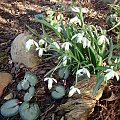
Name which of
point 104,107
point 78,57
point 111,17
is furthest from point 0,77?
point 111,17

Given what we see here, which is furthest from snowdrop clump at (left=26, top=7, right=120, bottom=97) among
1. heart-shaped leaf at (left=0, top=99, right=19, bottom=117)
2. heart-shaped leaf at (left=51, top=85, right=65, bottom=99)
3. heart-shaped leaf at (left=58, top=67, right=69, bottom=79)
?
heart-shaped leaf at (left=0, top=99, right=19, bottom=117)

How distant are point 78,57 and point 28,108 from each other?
1.76ft

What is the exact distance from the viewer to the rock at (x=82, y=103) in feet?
7.45

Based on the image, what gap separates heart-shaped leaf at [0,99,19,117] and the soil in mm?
44

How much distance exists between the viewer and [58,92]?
96.5 inches

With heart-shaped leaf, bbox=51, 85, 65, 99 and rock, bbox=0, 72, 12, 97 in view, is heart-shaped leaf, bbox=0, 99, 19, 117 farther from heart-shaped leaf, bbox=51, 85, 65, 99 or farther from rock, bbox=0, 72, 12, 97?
heart-shaped leaf, bbox=51, 85, 65, 99

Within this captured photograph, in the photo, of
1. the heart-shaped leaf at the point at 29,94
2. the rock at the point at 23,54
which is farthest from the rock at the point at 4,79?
the heart-shaped leaf at the point at 29,94

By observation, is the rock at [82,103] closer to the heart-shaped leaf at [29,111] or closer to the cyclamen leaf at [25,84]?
the heart-shaped leaf at [29,111]

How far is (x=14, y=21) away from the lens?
3.32m

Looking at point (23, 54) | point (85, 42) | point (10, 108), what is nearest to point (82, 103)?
point (85, 42)

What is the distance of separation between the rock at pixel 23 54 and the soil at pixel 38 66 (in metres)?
0.05

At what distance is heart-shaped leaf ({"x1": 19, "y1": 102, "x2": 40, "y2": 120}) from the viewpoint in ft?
7.83

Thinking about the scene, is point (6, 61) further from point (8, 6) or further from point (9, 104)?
point (8, 6)

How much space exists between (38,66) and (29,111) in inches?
18.3
